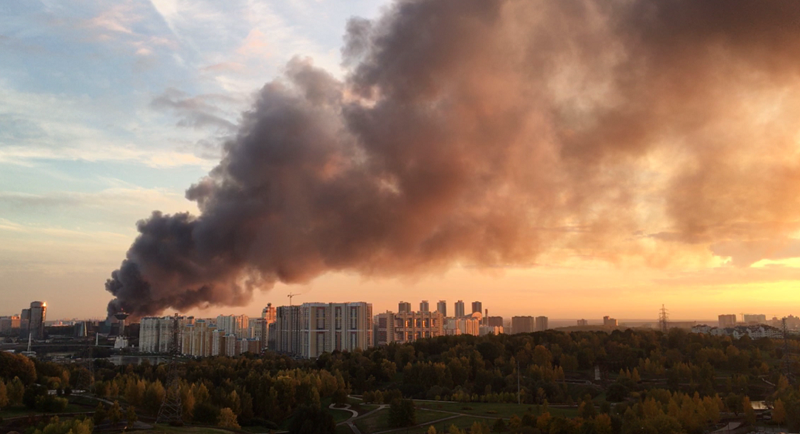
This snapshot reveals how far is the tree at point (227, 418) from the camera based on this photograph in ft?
166

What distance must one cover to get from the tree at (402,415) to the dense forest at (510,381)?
16 centimetres

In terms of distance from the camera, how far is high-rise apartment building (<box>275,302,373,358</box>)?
4865 inches

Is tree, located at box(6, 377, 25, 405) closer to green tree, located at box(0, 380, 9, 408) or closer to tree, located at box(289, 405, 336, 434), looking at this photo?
green tree, located at box(0, 380, 9, 408)

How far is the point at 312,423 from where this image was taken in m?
47.0

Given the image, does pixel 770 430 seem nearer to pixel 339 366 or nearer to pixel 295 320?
pixel 339 366

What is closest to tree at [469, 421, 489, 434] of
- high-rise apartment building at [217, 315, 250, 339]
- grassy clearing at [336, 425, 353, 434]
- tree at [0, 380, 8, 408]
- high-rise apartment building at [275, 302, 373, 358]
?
grassy clearing at [336, 425, 353, 434]

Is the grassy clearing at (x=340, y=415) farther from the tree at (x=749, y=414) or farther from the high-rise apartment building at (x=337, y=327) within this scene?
the high-rise apartment building at (x=337, y=327)

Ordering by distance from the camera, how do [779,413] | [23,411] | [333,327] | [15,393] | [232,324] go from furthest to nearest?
1. [232,324]
2. [333,327]
3. [15,393]
4. [23,411]
5. [779,413]

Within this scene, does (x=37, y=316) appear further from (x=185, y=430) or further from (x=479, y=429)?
(x=479, y=429)

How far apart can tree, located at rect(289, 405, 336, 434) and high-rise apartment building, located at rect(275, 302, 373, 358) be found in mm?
73766

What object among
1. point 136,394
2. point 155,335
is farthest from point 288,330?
point 136,394

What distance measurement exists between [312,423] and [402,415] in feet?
23.6

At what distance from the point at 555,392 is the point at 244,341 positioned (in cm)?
8453

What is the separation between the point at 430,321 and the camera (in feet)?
495
